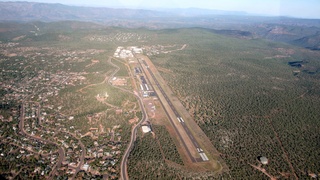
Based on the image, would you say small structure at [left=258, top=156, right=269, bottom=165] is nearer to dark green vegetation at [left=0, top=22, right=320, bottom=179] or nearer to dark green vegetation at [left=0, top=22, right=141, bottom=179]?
dark green vegetation at [left=0, top=22, right=320, bottom=179]

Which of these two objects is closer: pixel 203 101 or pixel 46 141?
pixel 46 141

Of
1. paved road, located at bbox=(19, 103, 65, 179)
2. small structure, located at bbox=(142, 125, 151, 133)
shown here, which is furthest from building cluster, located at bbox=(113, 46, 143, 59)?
small structure, located at bbox=(142, 125, 151, 133)

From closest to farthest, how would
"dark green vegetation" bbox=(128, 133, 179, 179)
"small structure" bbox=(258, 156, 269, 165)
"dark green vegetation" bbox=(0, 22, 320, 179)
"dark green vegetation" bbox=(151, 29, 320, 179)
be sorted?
"dark green vegetation" bbox=(128, 133, 179, 179) → "small structure" bbox=(258, 156, 269, 165) → "dark green vegetation" bbox=(0, 22, 320, 179) → "dark green vegetation" bbox=(151, 29, 320, 179)

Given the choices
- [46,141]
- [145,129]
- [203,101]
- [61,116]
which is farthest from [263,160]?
[61,116]

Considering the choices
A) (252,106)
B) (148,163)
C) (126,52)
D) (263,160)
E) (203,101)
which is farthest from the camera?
(126,52)

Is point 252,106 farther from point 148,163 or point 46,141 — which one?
point 46,141

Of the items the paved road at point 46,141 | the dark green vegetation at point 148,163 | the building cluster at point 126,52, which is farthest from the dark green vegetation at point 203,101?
the building cluster at point 126,52

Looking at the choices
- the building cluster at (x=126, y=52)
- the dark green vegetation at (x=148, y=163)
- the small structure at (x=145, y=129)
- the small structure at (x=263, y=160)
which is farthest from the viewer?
the building cluster at (x=126, y=52)

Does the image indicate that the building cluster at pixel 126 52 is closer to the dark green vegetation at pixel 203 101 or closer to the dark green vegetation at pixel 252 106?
the dark green vegetation at pixel 203 101

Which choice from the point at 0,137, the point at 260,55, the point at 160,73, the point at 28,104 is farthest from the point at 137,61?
the point at 260,55

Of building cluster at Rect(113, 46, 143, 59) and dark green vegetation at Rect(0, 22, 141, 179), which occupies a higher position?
building cluster at Rect(113, 46, 143, 59)

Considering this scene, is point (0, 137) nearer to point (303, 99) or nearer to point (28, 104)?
point (28, 104)

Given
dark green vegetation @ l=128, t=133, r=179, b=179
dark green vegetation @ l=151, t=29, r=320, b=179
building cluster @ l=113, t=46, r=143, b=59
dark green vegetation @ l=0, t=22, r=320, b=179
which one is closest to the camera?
dark green vegetation @ l=128, t=133, r=179, b=179
